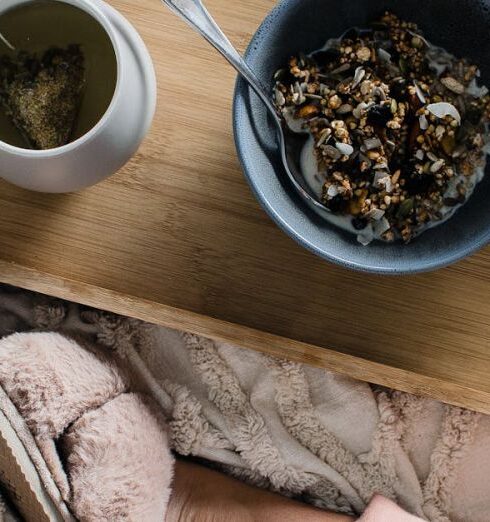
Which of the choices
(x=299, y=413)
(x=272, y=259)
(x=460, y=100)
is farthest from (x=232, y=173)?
(x=299, y=413)

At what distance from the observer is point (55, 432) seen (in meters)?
0.92

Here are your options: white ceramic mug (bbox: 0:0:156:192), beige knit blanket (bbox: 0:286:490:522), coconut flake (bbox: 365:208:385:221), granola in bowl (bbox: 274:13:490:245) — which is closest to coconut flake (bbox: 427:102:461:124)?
granola in bowl (bbox: 274:13:490:245)

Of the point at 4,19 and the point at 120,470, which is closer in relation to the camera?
the point at 4,19

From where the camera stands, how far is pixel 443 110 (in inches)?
28.2

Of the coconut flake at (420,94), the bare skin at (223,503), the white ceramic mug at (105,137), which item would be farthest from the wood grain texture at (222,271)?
the bare skin at (223,503)

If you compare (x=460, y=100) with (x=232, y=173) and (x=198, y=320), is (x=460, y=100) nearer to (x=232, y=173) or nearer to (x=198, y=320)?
(x=232, y=173)

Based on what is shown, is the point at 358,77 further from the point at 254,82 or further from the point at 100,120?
the point at 100,120

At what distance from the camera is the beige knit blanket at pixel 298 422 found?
38.9 inches

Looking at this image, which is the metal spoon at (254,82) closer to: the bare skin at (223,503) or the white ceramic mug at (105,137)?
the white ceramic mug at (105,137)

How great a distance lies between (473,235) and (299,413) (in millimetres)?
408

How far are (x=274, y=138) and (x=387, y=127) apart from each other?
11cm

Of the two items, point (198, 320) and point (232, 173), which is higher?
point (232, 173)

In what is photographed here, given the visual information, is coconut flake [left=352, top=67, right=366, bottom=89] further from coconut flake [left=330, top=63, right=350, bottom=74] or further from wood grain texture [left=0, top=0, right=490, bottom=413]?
wood grain texture [left=0, top=0, right=490, bottom=413]

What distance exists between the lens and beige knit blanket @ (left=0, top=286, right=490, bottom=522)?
38.9 inches
